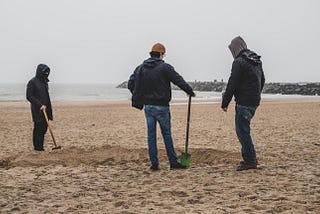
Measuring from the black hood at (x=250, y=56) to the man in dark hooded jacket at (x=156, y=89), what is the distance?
35.1 inches

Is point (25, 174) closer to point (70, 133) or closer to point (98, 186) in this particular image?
point (98, 186)

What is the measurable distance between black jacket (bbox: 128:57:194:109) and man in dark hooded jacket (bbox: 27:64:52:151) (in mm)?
2816

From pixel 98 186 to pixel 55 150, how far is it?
305 centimetres

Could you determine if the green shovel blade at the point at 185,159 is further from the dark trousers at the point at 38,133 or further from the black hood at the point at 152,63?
the dark trousers at the point at 38,133

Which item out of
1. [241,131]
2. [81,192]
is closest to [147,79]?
[241,131]

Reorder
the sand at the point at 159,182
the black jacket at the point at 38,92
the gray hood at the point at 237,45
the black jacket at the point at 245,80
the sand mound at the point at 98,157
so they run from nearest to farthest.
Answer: the sand at the point at 159,182
the black jacket at the point at 245,80
the gray hood at the point at 237,45
the sand mound at the point at 98,157
the black jacket at the point at 38,92

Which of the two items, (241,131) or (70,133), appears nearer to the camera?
(241,131)

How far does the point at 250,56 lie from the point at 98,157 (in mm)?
3329

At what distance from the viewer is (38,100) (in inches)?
303

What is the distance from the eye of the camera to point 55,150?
7.64 meters

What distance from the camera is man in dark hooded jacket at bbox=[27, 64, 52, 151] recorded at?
7672 millimetres

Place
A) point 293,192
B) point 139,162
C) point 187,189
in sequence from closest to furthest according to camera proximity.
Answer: point 293,192 → point 187,189 → point 139,162

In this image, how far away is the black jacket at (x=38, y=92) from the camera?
7668 mm

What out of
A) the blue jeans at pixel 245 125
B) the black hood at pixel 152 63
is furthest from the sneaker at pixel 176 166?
the black hood at pixel 152 63
